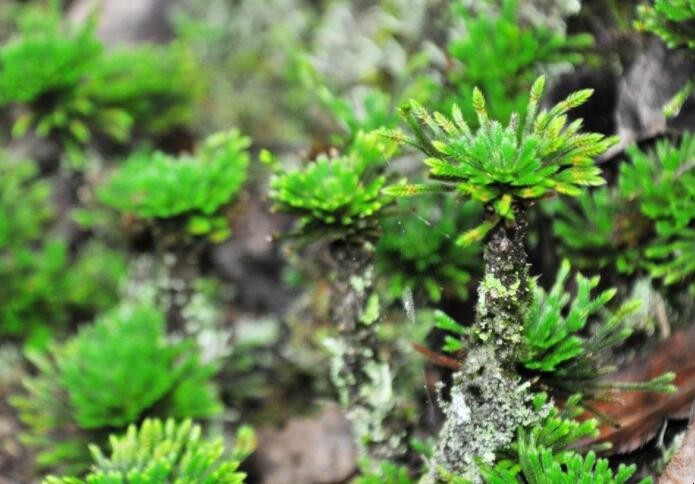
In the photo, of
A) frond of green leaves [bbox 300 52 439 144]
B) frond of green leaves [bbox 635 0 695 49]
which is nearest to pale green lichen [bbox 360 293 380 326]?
frond of green leaves [bbox 300 52 439 144]

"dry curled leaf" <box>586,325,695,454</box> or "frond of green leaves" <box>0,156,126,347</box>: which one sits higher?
"frond of green leaves" <box>0,156,126,347</box>

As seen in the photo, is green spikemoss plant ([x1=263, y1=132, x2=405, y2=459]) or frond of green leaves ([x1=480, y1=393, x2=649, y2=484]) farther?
green spikemoss plant ([x1=263, y1=132, x2=405, y2=459])

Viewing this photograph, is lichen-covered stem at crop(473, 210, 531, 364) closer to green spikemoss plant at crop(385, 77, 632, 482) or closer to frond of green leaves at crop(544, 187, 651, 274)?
green spikemoss plant at crop(385, 77, 632, 482)

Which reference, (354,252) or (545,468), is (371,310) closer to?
(354,252)

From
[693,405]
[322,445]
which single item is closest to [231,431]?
[322,445]

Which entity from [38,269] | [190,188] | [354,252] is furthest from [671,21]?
[38,269]

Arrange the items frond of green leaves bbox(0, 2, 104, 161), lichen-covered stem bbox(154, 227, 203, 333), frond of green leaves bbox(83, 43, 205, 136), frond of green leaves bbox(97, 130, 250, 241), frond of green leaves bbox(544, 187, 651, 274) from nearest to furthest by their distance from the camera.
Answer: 1. frond of green leaves bbox(544, 187, 651, 274)
2. frond of green leaves bbox(97, 130, 250, 241)
3. lichen-covered stem bbox(154, 227, 203, 333)
4. frond of green leaves bbox(0, 2, 104, 161)
5. frond of green leaves bbox(83, 43, 205, 136)
